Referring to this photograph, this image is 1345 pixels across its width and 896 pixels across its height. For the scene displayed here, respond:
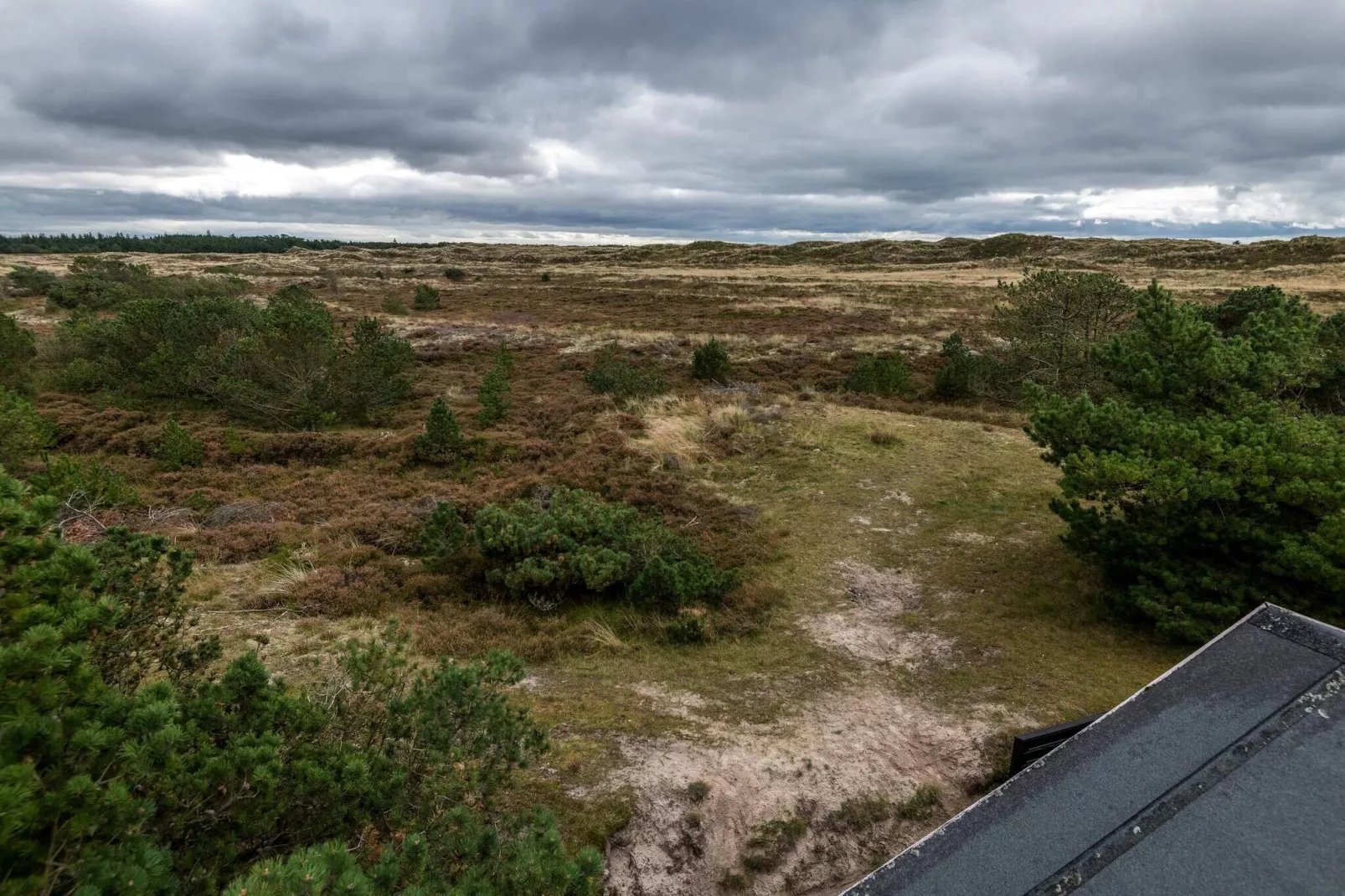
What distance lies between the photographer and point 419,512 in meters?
11.0

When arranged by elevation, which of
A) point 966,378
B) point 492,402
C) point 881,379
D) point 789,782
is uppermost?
point 966,378

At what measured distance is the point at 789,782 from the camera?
18.4ft

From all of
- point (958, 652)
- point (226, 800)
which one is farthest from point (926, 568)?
point (226, 800)

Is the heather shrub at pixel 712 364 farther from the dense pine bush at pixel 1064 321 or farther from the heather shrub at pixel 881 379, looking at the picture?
the dense pine bush at pixel 1064 321

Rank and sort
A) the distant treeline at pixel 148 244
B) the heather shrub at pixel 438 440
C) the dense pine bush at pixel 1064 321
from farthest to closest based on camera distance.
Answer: the distant treeline at pixel 148 244
the dense pine bush at pixel 1064 321
the heather shrub at pixel 438 440

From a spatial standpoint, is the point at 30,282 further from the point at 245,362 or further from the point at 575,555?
the point at 575,555

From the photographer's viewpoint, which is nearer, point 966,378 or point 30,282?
point 966,378

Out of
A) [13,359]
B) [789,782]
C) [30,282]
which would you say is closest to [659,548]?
[789,782]

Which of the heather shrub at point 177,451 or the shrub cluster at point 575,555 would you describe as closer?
the shrub cluster at point 575,555

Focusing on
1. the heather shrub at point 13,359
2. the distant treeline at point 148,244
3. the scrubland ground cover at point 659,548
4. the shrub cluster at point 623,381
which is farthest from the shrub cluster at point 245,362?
the distant treeline at point 148,244

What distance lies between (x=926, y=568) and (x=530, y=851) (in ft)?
27.1

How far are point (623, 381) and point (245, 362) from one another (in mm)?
10459

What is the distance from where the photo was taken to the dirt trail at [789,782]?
16.1 feet

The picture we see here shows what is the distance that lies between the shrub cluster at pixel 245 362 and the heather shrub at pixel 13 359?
1.31m
